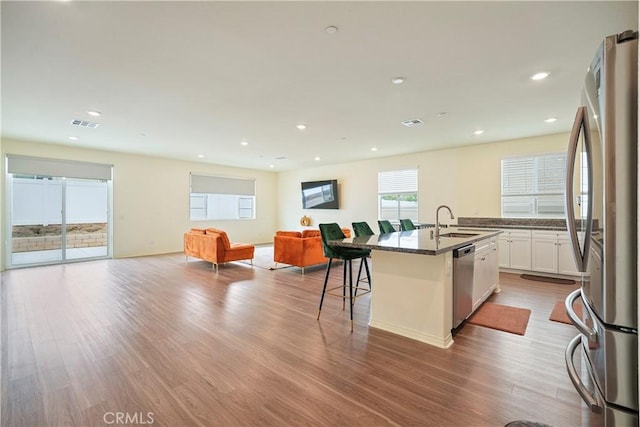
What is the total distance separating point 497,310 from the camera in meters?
3.64

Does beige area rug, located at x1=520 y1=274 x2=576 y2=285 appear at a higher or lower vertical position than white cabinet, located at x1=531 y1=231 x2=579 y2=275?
lower

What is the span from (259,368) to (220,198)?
26.5 feet

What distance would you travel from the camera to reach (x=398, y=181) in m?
7.87

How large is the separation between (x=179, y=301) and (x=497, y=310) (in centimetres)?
413

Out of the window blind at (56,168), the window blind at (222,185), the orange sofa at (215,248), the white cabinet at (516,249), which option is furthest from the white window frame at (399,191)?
the window blind at (56,168)

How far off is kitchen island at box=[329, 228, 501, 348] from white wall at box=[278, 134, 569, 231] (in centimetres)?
391

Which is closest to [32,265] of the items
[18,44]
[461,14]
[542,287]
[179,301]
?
[179,301]

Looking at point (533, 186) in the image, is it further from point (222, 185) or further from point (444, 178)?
point (222, 185)

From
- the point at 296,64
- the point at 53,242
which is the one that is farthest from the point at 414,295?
the point at 53,242

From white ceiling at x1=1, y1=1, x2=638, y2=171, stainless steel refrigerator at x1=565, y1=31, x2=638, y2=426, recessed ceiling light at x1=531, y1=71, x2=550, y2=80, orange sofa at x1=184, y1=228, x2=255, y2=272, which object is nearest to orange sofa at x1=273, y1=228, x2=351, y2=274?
orange sofa at x1=184, y1=228, x2=255, y2=272

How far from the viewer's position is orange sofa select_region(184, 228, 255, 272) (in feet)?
19.7

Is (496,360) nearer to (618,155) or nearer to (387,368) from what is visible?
(387,368)

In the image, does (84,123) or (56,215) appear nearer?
(84,123)

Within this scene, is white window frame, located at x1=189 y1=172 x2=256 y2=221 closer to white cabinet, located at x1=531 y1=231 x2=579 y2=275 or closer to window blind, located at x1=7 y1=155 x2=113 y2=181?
window blind, located at x1=7 y1=155 x2=113 y2=181
